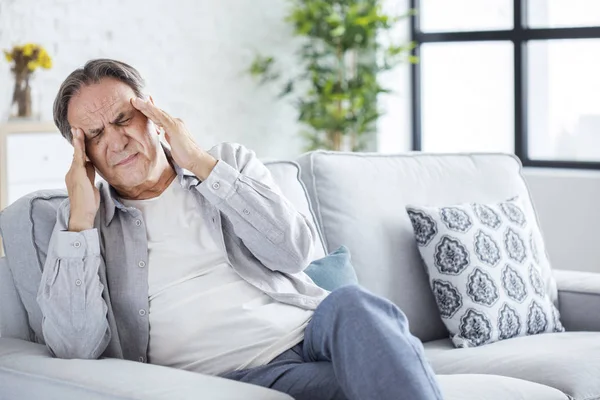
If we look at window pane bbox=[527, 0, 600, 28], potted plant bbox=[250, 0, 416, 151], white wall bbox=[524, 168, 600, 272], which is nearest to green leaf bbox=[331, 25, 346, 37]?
potted plant bbox=[250, 0, 416, 151]

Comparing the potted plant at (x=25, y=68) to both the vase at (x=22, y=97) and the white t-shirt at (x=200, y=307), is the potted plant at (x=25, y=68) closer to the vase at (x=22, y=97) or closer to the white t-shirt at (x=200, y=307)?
the vase at (x=22, y=97)

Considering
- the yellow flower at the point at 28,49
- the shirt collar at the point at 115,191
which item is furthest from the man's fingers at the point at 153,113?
the yellow flower at the point at 28,49

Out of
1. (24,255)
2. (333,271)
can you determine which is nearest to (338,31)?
(333,271)

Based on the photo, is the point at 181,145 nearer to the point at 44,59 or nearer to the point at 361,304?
the point at 361,304

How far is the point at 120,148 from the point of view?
2.12 metres

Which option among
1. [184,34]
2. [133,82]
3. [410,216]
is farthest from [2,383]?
[184,34]

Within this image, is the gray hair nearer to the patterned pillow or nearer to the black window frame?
the patterned pillow

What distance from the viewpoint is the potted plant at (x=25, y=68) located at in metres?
4.19

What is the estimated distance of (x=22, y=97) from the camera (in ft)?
13.8

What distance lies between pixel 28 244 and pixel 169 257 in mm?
305

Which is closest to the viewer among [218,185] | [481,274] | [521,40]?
[218,185]

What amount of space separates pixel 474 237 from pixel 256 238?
2.53 feet

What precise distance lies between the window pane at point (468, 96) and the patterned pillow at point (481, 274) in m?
2.69

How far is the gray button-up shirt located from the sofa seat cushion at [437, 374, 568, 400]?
354mm
